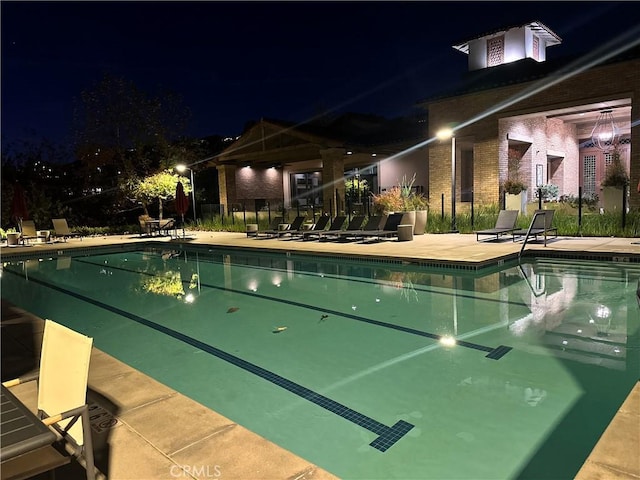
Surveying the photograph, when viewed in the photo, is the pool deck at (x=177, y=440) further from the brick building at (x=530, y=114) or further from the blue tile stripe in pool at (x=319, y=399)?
the brick building at (x=530, y=114)

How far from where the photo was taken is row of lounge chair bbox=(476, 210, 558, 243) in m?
10.4

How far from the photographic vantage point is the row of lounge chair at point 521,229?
34.2ft

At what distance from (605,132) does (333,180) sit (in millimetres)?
11414

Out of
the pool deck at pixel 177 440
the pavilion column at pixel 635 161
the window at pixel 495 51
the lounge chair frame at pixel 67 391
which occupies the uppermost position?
the window at pixel 495 51

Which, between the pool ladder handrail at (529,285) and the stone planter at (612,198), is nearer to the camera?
the pool ladder handrail at (529,285)

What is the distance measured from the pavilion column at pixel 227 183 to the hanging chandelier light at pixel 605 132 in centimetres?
1695

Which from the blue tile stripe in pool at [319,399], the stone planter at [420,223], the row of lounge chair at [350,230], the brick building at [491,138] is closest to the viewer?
the blue tile stripe in pool at [319,399]

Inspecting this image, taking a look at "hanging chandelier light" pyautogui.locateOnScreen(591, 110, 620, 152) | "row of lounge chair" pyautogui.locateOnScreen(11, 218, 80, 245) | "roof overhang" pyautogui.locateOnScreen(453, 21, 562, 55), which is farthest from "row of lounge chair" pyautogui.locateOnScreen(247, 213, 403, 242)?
"roof overhang" pyautogui.locateOnScreen(453, 21, 562, 55)

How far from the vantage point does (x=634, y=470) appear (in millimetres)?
2053

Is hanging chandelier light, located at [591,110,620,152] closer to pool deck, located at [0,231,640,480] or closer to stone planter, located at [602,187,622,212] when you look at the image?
stone planter, located at [602,187,622,212]

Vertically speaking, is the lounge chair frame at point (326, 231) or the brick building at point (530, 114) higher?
the brick building at point (530, 114)

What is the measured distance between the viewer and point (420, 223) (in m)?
13.8

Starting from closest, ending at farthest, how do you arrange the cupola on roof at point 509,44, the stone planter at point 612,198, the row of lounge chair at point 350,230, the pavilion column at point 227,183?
the row of lounge chair at point 350,230
the stone planter at point 612,198
the cupola on roof at point 509,44
the pavilion column at point 227,183

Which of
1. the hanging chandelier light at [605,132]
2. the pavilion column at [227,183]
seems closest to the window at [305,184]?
the pavilion column at [227,183]
